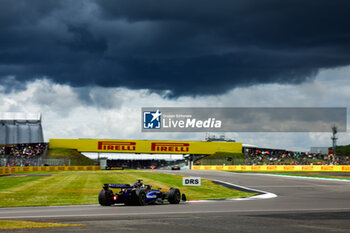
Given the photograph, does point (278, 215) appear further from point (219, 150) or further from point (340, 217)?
point (219, 150)

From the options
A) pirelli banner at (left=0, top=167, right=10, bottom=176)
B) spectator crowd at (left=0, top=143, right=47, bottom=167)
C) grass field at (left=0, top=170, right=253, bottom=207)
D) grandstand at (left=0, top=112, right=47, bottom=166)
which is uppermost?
grandstand at (left=0, top=112, right=47, bottom=166)

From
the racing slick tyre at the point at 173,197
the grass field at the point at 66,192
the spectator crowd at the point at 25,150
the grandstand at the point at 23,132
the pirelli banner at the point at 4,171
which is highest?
the grandstand at the point at 23,132

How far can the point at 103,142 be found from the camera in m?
98.9

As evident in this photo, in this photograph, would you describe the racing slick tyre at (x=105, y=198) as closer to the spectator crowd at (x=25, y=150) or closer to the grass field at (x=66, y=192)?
the grass field at (x=66, y=192)

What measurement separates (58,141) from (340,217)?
9064cm

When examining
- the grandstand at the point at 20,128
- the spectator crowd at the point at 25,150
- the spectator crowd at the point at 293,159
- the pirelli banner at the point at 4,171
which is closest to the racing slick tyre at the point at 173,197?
the pirelli banner at the point at 4,171

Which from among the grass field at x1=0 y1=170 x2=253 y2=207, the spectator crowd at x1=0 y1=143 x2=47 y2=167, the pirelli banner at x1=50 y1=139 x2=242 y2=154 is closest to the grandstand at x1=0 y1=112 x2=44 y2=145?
the pirelli banner at x1=50 y1=139 x2=242 y2=154

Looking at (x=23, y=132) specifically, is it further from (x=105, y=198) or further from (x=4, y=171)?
(x=105, y=198)

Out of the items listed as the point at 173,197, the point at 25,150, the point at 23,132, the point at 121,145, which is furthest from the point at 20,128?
the point at 173,197

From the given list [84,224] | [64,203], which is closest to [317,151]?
[64,203]

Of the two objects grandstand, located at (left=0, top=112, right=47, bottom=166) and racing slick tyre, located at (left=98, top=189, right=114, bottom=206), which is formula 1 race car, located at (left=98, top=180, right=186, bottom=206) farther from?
grandstand, located at (left=0, top=112, right=47, bottom=166)

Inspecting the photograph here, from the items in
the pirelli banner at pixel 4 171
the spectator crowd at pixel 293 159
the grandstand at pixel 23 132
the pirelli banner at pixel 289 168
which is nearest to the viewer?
the pirelli banner at pixel 4 171

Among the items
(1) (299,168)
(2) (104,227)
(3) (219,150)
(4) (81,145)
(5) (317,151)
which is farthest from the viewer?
(3) (219,150)

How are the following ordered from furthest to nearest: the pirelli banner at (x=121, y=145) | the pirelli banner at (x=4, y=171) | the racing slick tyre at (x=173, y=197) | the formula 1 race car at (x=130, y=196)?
the pirelli banner at (x=121, y=145) → the pirelli banner at (x=4, y=171) → the racing slick tyre at (x=173, y=197) → the formula 1 race car at (x=130, y=196)
